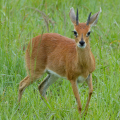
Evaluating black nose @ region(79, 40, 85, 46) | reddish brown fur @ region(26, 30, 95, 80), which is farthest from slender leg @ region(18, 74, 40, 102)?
black nose @ region(79, 40, 85, 46)

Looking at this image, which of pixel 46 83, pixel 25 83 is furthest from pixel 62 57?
pixel 25 83

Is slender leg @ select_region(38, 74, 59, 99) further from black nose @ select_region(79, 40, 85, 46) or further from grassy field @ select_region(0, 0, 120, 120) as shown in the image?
black nose @ select_region(79, 40, 85, 46)

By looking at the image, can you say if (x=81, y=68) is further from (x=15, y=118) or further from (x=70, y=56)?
(x=15, y=118)

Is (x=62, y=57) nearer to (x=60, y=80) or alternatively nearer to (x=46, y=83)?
(x=46, y=83)

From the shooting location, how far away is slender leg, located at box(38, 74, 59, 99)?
5.48m

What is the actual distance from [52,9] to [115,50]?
2.70 metres

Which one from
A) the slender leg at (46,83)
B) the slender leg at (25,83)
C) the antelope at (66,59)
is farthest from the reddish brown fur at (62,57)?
the slender leg at (46,83)

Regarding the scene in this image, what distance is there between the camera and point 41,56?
17.6 feet

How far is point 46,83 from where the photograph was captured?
5.48 metres

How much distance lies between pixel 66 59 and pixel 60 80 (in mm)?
886

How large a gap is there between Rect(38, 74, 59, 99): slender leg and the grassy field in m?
0.11

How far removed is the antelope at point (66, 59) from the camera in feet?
14.5

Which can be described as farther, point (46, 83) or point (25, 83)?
point (46, 83)

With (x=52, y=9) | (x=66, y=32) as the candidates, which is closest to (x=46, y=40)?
(x=66, y=32)
